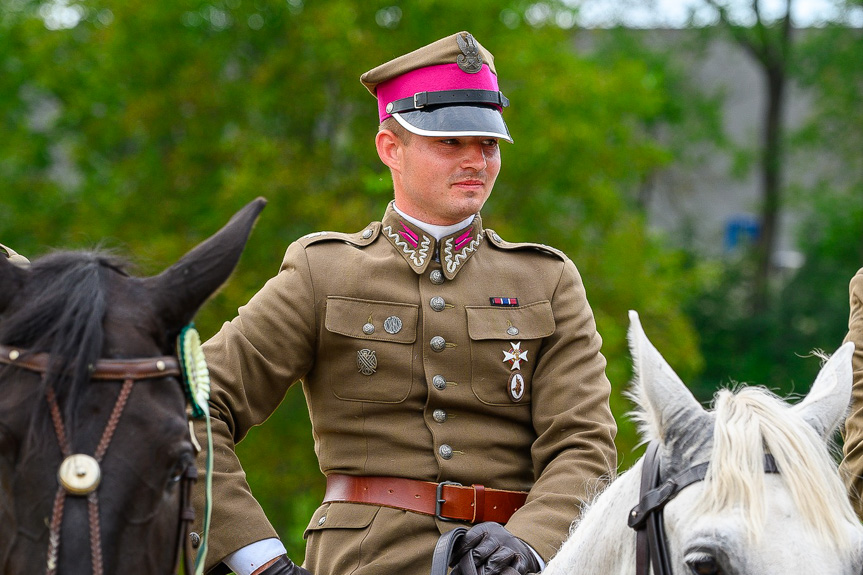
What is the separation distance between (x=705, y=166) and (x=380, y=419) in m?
26.5

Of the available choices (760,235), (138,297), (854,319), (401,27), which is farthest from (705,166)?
(138,297)

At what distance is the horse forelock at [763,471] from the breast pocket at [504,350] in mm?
1233

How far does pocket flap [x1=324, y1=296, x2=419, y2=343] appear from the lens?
4066 millimetres

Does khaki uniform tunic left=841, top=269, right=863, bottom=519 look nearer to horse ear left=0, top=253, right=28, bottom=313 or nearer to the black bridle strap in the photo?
the black bridle strap

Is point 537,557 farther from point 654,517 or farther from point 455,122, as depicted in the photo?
point 455,122

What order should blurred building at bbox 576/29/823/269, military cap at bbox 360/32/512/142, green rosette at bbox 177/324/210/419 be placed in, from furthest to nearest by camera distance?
blurred building at bbox 576/29/823/269 → military cap at bbox 360/32/512/142 → green rosette at bbox 177/324/210/419

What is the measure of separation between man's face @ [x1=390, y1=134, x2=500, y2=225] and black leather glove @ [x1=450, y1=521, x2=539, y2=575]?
1094 millimetres

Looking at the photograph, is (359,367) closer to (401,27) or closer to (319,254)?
(319,254)

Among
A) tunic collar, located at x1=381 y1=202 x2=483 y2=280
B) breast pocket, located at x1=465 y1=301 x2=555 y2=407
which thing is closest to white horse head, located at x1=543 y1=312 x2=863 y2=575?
breast pocket, located at x1=465 y1=301 x2=555 y2=407

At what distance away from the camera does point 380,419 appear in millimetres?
4051

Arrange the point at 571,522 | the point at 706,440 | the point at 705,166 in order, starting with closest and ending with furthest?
the point at 706,440, the point at 571,522, the point at 705,166

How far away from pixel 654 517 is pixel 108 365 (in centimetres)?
132

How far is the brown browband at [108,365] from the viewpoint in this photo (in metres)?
2.75

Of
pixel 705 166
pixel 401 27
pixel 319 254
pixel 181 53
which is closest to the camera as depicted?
pixel 319 254
